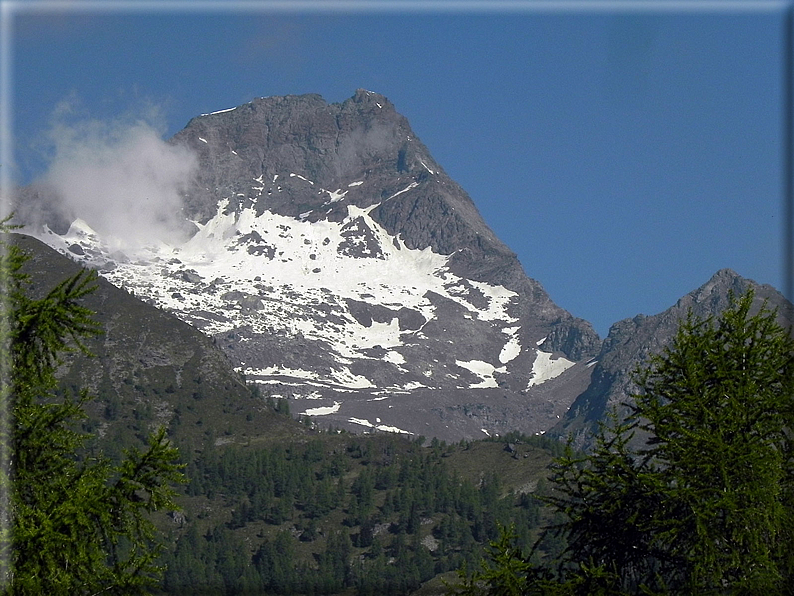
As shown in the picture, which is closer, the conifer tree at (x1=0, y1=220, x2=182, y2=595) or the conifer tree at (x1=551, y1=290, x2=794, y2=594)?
the conifer tree at (x1=0, y1=220, x2=182, y2=595)

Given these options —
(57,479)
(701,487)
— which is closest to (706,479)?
(701,487)

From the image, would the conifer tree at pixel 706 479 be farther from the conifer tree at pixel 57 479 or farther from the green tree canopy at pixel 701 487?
the conifer tree at pixel 57 479

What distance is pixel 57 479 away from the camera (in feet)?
93.8

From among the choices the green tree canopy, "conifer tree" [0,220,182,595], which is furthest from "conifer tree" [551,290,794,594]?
"conifer tree" [0,220,182,595]

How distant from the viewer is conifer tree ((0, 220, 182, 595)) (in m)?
26.9

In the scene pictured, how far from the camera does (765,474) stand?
2966 cm

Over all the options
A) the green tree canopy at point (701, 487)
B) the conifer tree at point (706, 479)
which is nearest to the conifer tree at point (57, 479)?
the green tree canopy at point (701, 487)

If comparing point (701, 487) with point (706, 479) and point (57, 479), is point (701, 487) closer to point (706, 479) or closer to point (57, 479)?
point (706, 479)

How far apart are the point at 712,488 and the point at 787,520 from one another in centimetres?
220

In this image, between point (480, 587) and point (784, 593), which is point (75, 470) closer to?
point (480, 587)

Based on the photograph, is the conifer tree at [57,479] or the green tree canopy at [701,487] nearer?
the conifer tree at [57,479]

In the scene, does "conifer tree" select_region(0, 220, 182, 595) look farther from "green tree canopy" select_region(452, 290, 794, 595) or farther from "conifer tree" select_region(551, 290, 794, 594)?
"conifer tree" select_region(551, 290, 794, 594)

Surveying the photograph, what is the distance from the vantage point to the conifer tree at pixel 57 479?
26938 millimetres

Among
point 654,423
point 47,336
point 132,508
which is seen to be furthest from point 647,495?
point 47,336
